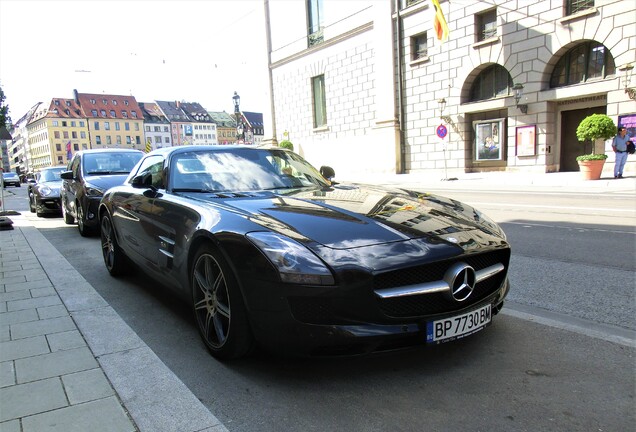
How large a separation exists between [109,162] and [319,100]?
82.7ft

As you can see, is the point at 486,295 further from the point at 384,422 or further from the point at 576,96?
the point at 576,96

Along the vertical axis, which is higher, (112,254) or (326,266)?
(326,266)

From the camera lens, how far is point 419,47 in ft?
83.7

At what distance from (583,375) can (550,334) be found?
0.62 m

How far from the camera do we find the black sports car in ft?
7.80

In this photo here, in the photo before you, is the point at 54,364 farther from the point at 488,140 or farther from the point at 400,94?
the point at 400,94

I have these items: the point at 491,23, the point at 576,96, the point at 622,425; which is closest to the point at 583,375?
the point at 622,425

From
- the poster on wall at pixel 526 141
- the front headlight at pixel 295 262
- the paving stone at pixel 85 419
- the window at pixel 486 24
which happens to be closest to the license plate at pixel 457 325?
the front headlight at pixel 295 262

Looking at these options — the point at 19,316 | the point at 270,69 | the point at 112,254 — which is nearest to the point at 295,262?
the point at 19,316

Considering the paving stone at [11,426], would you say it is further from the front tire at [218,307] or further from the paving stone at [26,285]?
the paving stone at [26,285]

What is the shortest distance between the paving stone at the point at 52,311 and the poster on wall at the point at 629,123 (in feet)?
64.5

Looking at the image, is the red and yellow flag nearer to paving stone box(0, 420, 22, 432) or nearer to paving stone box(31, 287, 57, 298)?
paving stone box(31, 287, 57, 298)

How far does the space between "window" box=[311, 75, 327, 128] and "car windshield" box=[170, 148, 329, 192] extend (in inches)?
1141

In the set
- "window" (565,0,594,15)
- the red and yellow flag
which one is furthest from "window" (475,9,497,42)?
"window" (565,0,594,15)
